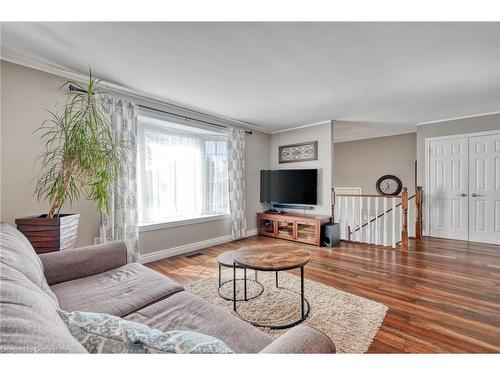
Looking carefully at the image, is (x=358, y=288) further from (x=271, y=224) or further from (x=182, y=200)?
(x=182, y=200)

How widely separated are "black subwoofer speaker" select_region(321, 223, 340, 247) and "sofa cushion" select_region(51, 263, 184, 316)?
299 cm

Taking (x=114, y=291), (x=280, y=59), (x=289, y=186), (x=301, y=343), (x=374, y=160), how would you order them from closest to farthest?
(x=301, y=343) → (x=114, y=291) → (x=280, y=59) → (x=289, y=186) → (x=374, y=160)

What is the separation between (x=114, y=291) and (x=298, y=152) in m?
4.05

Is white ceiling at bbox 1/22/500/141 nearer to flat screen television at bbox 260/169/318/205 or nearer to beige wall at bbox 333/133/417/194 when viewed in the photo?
flat screen television at bbox 260/169/318/205

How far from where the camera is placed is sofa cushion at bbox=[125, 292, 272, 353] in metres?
1.02

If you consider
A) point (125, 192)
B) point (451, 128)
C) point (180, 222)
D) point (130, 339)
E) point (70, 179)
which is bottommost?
point (180, 222)

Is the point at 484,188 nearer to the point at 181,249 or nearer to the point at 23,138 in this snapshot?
the point at 181,249

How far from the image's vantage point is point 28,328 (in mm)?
536

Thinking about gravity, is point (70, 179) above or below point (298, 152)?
below

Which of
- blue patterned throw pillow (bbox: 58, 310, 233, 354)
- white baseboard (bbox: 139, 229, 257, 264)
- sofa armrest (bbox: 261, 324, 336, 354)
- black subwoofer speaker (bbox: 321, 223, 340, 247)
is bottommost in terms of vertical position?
white baseboard (bbox: 139, 229, 257, 264)

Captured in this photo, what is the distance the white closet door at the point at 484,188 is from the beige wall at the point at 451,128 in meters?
0.18

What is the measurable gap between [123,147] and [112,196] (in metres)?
0.61

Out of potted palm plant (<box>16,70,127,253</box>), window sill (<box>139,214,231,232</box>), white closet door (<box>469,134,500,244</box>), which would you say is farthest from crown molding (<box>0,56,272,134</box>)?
white closet door (<box>469,134,500,244</box>)

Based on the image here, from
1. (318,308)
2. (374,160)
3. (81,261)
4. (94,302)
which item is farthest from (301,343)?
(374,160)
